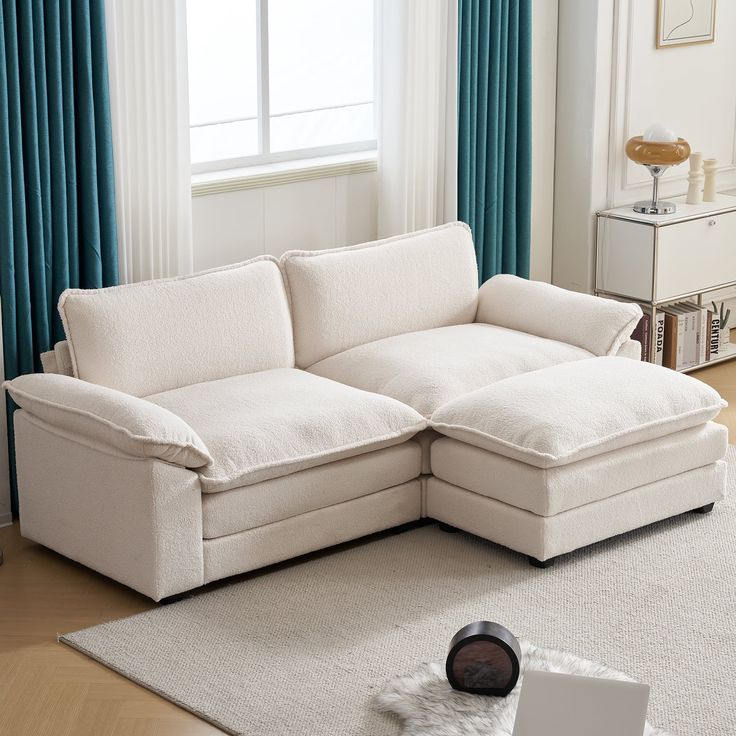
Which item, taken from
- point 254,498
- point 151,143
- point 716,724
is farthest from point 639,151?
point 716,724

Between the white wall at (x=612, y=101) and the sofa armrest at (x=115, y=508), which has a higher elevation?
the white wall at (x=612, y=101)

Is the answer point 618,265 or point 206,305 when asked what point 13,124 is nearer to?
point 206,305

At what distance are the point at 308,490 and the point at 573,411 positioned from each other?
2.68 feet

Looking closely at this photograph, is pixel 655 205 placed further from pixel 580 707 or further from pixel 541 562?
pixel 580 707

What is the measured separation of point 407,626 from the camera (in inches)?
135

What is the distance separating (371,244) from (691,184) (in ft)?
6.18

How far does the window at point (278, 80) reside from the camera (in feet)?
15.7

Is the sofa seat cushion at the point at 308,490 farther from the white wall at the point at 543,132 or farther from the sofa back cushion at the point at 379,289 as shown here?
the white wall at the point at 543,132

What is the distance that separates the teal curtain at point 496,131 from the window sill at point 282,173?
0.43 metres

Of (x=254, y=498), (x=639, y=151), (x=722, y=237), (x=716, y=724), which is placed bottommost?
(x=716, y=724)

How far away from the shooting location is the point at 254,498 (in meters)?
3.62

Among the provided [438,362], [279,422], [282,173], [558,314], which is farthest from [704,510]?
[282,173]

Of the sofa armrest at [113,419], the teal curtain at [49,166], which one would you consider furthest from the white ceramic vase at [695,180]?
the sofa armrest at [113,419]

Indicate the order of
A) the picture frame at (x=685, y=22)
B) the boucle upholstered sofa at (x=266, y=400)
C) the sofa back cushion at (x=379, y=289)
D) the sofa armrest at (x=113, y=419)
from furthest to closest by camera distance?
the picture frame at (x=685, y=22) < the sofa back cushion at (x=379, y=289) < the boucle upholstered sofa at (x=266, y=400) < the sofa armrest at (x=113, y=419)
